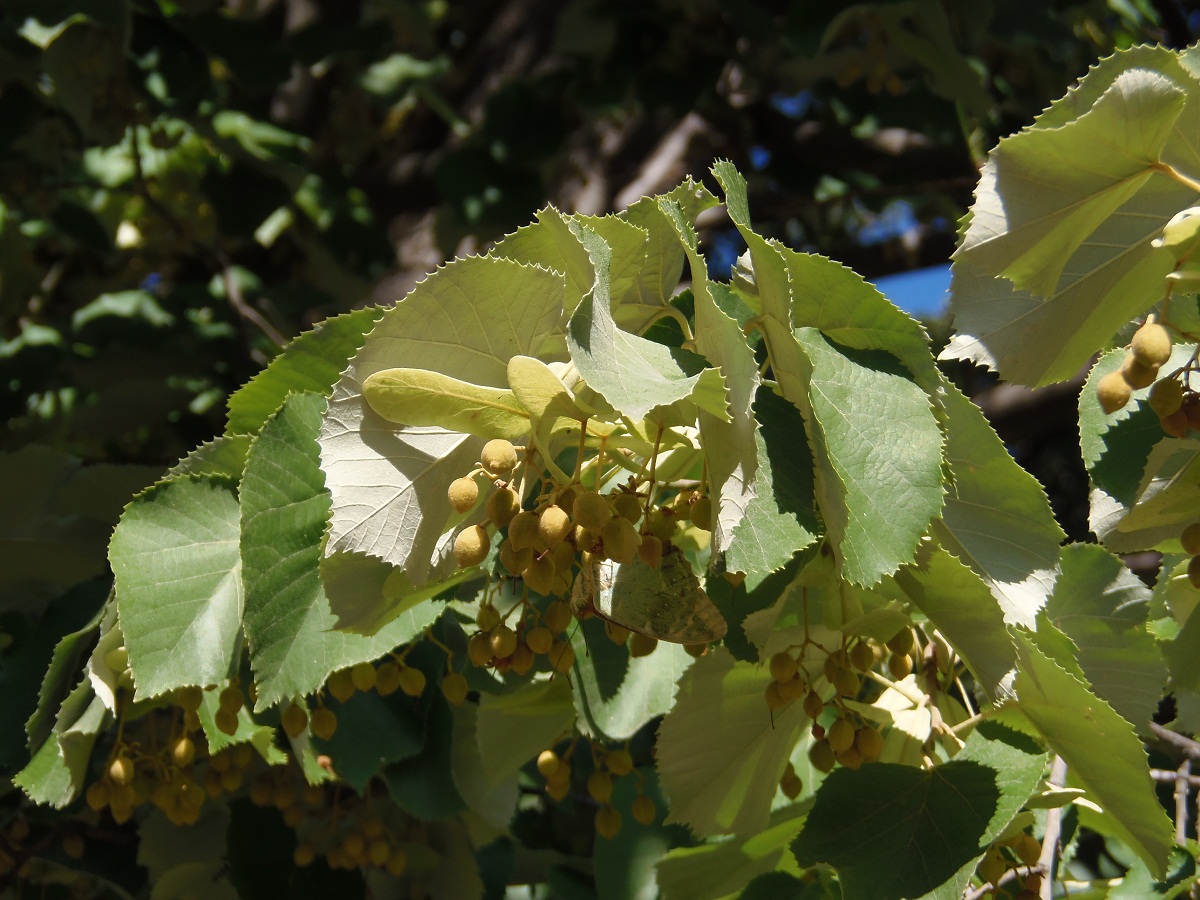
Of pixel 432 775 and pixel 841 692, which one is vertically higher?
pixel 841 692

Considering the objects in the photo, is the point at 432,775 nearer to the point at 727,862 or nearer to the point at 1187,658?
the point at 727,862

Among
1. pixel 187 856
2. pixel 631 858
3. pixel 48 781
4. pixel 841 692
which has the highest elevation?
pixel 841 692

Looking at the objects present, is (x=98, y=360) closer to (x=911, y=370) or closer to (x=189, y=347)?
(x=189, y=347)

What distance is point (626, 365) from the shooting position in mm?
853

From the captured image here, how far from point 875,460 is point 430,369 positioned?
1.27ft

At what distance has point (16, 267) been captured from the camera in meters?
3.31

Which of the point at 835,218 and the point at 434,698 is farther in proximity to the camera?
the point at 835,218

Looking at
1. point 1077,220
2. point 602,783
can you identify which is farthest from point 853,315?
point 602,783

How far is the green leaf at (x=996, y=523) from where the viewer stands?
1087 millimetres

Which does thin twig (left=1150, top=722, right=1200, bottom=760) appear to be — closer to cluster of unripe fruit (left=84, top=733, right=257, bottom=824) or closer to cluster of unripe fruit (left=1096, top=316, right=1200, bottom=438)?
cluster of unripe fruit (left=1096, top=316, right=1200, bottom=438)

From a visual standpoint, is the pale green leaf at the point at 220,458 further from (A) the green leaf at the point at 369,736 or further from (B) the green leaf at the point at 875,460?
(B) the green leaf at the point at 875,460

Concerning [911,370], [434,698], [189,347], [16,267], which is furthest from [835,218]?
[911,370]

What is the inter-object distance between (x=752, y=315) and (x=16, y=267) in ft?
9.79

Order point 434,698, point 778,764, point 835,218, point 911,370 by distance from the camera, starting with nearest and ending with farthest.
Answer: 1. point 911,370
2. point 778,764
3. point 434,698
4. point 835,218
